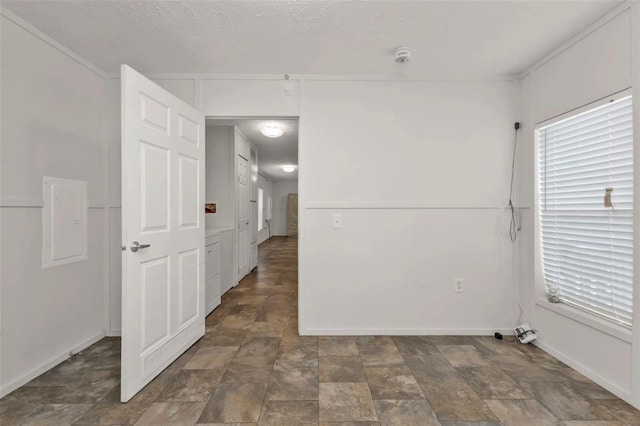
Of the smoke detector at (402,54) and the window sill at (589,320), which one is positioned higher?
the smoke detector at (402,54)

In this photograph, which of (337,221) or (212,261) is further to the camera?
(212,261)

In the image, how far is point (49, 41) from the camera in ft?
6.84

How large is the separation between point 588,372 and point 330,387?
1.83 meters

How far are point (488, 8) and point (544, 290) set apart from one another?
7.42 feet

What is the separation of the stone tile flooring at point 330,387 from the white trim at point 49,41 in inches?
95.8

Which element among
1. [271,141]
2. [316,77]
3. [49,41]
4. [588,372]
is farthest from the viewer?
[271,141]

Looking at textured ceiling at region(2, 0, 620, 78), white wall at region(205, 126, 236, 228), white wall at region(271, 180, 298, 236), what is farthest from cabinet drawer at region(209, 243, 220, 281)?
white wall at region(271, 180, 298, 236)

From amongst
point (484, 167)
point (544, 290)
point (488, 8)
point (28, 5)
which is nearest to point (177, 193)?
point (28, 5)

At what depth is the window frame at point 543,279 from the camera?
1791mm

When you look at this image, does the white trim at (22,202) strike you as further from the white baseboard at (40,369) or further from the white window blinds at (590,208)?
the white window blinds at (590,208)

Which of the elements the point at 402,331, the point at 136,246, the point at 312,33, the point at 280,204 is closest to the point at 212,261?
the point at 136,246

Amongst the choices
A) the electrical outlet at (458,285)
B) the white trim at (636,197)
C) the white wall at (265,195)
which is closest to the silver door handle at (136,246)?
the electrical outlet at (458,285)

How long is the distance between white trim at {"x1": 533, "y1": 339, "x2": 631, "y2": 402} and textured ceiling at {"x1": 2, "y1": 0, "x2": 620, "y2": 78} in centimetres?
242

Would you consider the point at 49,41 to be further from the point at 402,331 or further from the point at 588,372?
the point at 588,372
